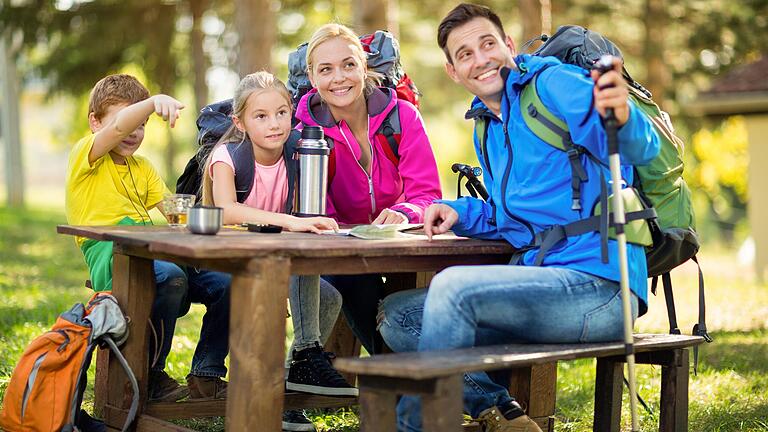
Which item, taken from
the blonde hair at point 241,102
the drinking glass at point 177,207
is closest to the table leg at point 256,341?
the drinking glass at point 177,207

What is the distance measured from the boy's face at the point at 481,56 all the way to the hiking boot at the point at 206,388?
1.84m

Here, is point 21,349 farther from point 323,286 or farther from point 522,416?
point 522,416

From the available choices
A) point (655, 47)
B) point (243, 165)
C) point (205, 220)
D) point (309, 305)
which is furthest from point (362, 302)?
point (655, 47)

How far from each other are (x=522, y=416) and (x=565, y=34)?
1.63m

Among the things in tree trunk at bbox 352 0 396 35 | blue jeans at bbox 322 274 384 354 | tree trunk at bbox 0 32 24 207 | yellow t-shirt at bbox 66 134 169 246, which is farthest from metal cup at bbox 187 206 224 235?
tree trunk at bbox 0 32 24 207

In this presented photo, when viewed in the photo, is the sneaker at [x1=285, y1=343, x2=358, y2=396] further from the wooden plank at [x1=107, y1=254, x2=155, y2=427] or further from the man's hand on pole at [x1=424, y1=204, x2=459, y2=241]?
the man's hand on pole at [x1=424, y1=204, x2=459, y2=241]

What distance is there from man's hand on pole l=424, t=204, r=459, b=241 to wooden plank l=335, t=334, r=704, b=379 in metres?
0.71

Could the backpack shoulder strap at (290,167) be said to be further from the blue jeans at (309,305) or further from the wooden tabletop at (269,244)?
the wooden tabletop at (269,244)

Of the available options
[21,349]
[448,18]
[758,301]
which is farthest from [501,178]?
[758,301]

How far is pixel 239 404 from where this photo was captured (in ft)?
12.5

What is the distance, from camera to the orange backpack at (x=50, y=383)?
441cm

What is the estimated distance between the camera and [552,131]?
164 inches

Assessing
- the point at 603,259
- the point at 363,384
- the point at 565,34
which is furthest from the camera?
the point at 565,34

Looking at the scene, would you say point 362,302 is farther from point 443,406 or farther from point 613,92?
point 613,92
